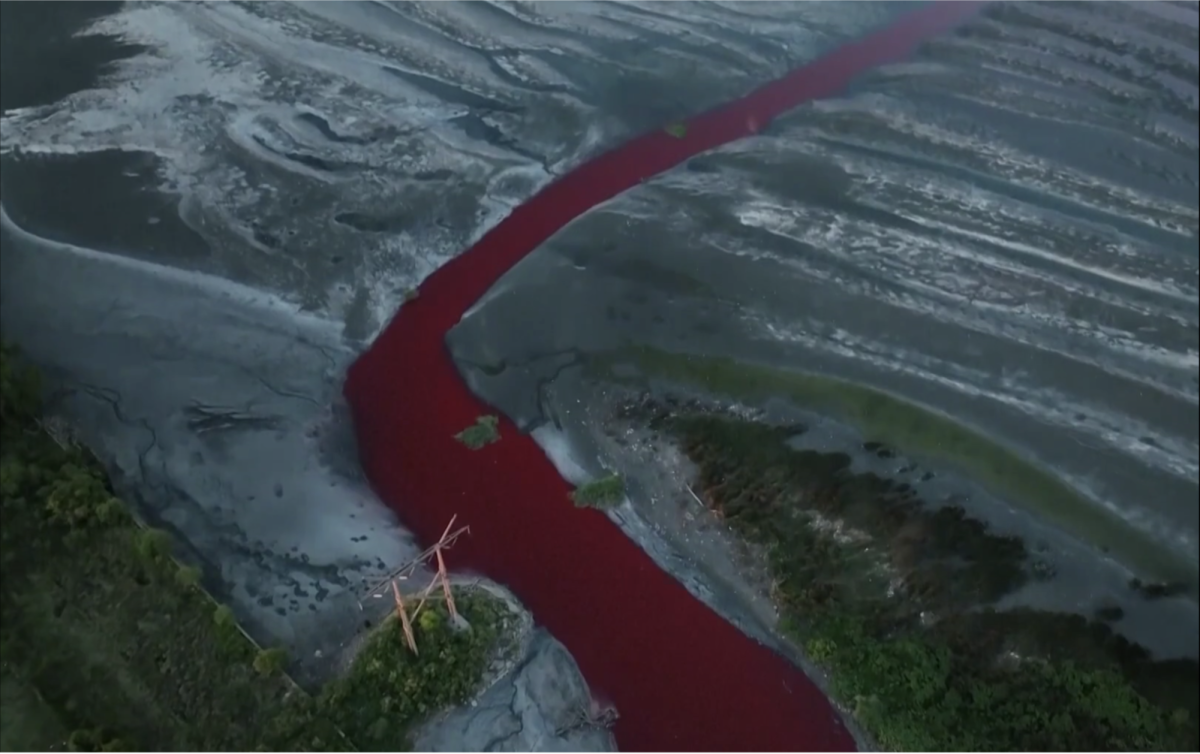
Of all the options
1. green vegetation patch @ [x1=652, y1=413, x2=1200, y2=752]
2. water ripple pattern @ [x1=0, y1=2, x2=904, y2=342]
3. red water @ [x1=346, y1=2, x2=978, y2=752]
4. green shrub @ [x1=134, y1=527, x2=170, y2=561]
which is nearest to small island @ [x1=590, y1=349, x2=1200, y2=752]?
green vegetation patch @ [x1=652, y1=413, x2=1200, y2=752]

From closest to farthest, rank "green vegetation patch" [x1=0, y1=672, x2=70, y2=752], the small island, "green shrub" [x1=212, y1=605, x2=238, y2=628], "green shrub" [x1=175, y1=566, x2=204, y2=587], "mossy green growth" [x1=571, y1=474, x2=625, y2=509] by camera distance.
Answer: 1. "green vegetation patch" [x1=0, y1=672, x2=70, y2=752]
2. "green shrub" [x1=212, y1=605, x2=238, y2=628]
3. the small island
4. "green shrub" [x1=175, y1=566, x2=204, y2=587]
5. "mossy green growth" [x1=571, y1=474, x2=625, y2=509]

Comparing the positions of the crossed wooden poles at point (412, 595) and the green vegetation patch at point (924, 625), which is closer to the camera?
the crossed wooden poles at point (412, 595)

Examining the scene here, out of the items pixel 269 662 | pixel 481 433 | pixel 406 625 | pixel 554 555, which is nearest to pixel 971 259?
pixel 554 555

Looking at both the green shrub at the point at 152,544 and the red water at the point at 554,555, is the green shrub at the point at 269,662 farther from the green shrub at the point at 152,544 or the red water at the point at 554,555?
the red water at the point at 554,555

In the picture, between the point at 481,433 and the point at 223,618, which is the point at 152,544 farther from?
the point at 481,433

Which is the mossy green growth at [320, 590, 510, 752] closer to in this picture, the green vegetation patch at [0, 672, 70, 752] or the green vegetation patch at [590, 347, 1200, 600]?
the green vegetation patch at [0, 672, 70, 752]

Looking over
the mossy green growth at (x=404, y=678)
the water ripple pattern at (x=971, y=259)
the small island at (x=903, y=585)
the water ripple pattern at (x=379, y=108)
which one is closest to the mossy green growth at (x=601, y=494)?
the small island at (x=903, y=585)
